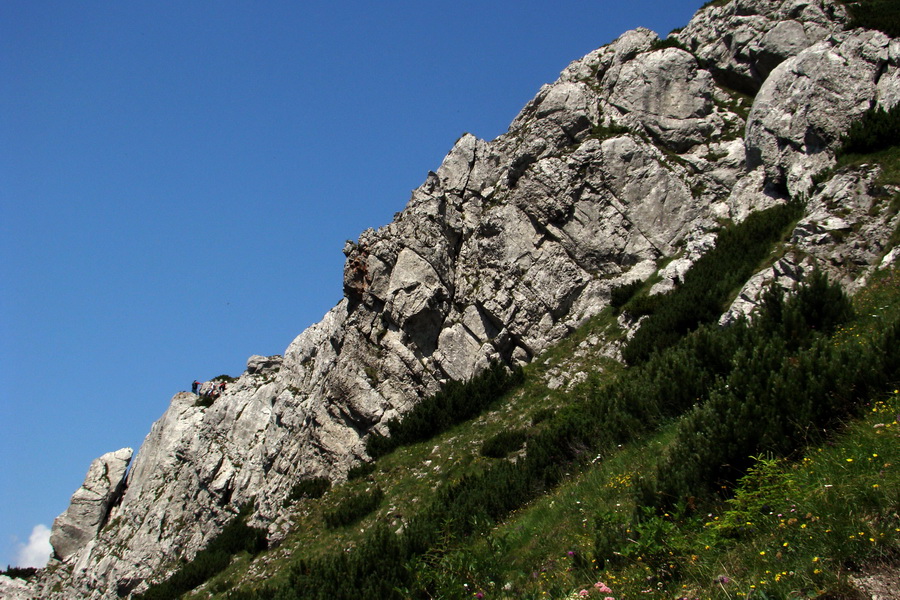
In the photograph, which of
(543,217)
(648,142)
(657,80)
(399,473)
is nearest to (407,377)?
(399,473)

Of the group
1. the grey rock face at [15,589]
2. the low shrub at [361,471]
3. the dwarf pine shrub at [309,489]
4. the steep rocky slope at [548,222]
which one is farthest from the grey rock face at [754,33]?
the grey rock face at [15,589]

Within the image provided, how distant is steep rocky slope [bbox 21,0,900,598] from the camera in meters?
22.8

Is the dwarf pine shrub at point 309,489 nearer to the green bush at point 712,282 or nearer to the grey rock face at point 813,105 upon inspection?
the green bush at point 712,282

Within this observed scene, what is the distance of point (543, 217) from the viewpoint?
27.2 meters

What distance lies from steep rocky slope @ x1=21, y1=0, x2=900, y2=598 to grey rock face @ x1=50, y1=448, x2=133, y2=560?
4100 mm

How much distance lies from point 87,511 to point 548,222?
35.0 m

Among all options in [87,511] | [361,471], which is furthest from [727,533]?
[87,511]

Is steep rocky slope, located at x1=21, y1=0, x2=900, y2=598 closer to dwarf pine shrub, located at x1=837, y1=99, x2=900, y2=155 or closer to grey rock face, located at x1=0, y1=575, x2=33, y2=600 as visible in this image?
dwarf pine shrub, located at x1=837, y1=99, x2=900, y2=155

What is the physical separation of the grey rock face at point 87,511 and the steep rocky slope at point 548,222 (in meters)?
4.10

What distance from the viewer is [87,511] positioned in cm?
3731

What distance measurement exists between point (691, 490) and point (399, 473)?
1509cm

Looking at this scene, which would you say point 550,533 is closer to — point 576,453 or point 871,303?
point 576,453

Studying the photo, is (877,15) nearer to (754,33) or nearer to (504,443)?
(754,33)

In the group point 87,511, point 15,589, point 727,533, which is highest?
point 87,511
